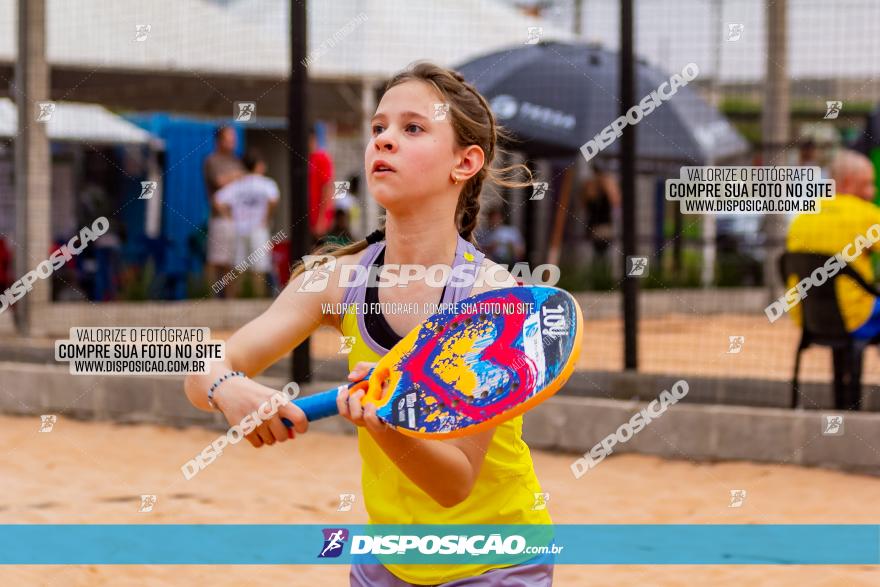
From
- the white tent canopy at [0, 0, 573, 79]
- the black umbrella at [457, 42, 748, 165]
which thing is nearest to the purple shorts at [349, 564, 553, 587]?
the white tent canopy at [0, 0, 573, 79]

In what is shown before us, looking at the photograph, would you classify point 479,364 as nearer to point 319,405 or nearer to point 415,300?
point 415,300

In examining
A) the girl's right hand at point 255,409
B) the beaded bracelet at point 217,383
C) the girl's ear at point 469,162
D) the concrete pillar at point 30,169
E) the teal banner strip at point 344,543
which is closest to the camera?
the girl's right hand at point 255,409

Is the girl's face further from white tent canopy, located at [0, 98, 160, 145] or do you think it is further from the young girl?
white tent canopy, located at [0, 98, 160, 145]

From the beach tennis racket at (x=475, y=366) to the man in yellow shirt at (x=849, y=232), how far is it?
16.5ft

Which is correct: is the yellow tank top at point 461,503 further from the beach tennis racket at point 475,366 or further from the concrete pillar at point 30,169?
the concrete pillar at point 30,169

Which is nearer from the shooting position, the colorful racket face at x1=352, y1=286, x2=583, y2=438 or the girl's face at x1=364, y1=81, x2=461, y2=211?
the colorful racket face at x1=352, y1=286, x2=583, y2=438

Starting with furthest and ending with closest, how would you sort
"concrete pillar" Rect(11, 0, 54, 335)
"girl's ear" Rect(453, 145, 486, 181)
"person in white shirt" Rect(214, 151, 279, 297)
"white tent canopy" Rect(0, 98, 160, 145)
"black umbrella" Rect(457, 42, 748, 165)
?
"white tent canopy" Rect(0, 98, 160, 145) → "person in white shirt" Rect(214, 151, 279, 297) → "black umbrella" Rect(457, 42, 748, 165) → "concrete pillar" Rect(11, 0, 54, 335) → "girl's ear" Rect(453, 145, 486, 181)

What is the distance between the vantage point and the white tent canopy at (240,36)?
9.82m

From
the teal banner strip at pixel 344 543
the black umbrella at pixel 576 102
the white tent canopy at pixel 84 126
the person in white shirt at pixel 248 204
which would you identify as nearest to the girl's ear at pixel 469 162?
the teal banner strip at pixel 344 543

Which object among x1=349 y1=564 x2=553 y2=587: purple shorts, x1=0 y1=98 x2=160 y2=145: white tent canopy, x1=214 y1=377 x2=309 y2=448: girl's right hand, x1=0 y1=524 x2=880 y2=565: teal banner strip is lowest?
x1=0 y1=524 x2=880 y2=565: teal banner strip

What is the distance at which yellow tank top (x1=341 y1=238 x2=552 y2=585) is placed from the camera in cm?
247

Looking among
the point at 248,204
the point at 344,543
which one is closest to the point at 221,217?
the point at 248,204

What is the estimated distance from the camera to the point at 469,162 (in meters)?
2.61

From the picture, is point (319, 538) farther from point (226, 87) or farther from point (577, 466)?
point (226, 87)
